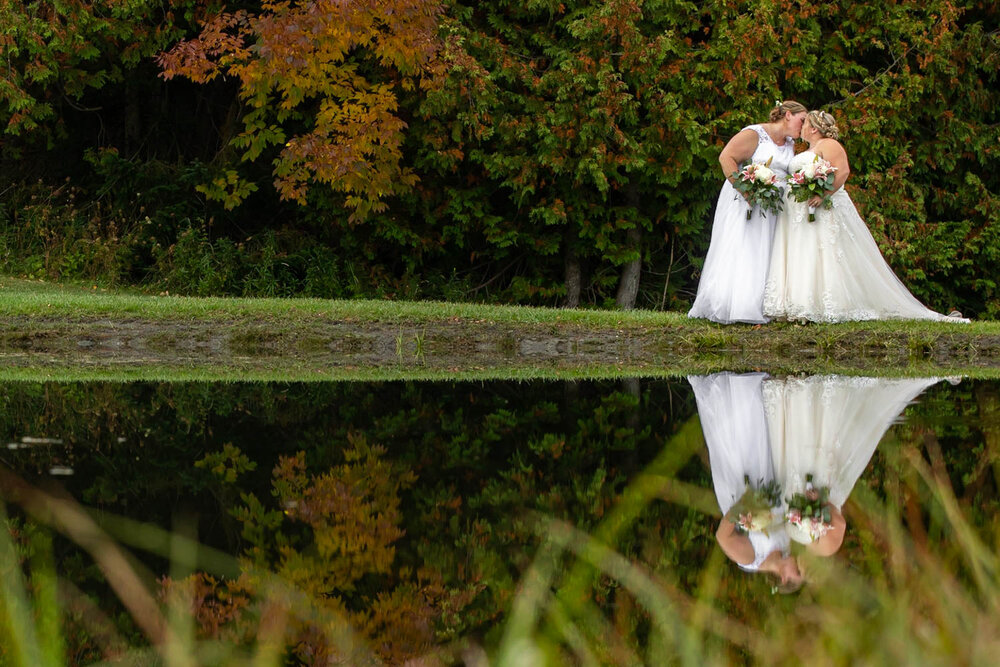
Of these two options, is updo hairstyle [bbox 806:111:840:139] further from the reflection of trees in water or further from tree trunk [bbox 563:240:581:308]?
tree trunk [bbox 563:240:581:308]

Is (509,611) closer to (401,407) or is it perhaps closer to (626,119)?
(401,407)

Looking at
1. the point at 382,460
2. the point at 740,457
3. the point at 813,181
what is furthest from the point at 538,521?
the point at 813,181

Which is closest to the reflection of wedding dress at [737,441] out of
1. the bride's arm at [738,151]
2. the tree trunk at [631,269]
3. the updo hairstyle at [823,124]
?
the bride's arm at [738,151]

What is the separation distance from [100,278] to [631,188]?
7688 millimetres

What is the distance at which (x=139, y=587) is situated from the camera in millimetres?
3121

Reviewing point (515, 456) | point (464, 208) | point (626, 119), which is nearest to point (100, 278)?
point (464, 208)

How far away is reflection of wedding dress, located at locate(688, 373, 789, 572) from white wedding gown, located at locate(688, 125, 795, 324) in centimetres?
342

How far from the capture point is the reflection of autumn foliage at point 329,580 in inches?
113

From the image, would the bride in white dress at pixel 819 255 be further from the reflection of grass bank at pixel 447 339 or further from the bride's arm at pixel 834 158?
the reflection of grass bank at pixel 447 339

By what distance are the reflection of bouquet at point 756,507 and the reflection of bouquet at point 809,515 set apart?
63 millimetres

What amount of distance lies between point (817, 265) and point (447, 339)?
3.85m

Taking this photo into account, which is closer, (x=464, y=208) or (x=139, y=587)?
(x=139, y=587)

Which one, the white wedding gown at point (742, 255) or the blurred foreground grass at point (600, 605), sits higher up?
the blurred foreground grass at point (600, 605)

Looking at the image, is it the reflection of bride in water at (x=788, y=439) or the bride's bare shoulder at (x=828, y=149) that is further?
the bride's bare shoulder at (x=828, y=149)
